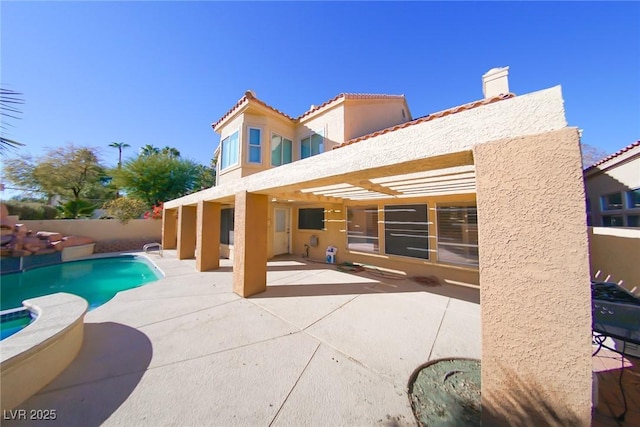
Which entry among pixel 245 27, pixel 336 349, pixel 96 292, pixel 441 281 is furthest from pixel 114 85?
pixel 441 281

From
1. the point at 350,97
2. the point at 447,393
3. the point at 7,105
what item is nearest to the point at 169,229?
the point at 350,97

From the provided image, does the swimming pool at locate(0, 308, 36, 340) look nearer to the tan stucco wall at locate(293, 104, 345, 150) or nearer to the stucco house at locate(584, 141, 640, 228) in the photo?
the tan stucco wall at locate(293, 104, 345, 150)

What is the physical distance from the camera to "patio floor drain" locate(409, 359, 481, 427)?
2.90 m

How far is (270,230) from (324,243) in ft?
11.8

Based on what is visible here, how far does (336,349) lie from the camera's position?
14.3 feet

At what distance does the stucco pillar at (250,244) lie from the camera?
7012 mm

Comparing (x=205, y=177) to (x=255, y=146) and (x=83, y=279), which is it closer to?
(x=83, y=279)

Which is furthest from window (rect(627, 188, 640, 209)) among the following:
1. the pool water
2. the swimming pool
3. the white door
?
the pool water

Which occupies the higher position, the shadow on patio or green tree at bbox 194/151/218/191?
green tree at bbox 194/151/218/191

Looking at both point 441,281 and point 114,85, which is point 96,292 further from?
point 441,281

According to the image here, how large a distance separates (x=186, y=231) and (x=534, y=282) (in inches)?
599

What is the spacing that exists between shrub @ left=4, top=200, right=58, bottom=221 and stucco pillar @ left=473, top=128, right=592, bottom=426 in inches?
1223

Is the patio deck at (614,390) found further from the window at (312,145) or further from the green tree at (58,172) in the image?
the green tree at (58,172)

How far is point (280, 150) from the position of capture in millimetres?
13125
